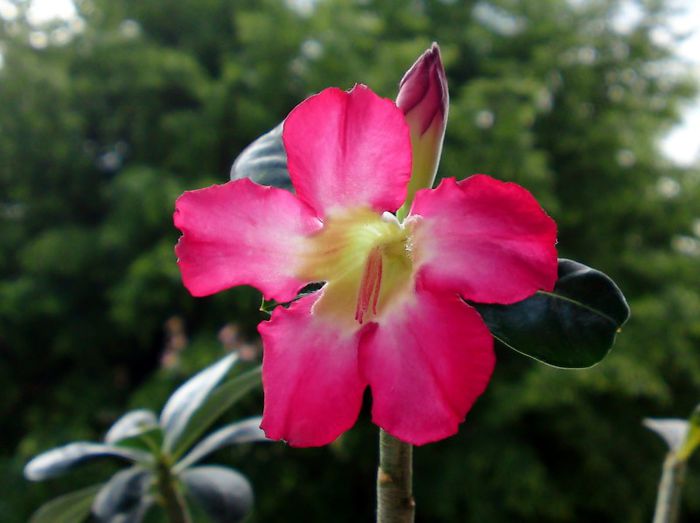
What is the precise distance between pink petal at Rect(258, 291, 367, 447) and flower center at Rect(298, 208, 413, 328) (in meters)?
0.02

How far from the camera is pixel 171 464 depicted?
1.86 feet

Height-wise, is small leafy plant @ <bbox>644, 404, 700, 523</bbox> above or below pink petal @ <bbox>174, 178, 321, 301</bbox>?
below

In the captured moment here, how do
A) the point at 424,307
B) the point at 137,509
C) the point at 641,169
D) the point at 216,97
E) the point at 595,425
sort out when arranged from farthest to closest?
the point at 641,169
the point at 216,97
the point at 595,425
the point at 137,509
the point at 424,307

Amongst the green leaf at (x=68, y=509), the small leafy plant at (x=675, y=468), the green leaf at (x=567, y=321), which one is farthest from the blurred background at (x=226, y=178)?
the green leaf at (x=567, y=321)

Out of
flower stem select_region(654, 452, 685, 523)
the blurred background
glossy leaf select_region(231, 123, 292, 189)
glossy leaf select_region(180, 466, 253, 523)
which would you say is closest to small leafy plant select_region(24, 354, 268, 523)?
glossy leaf select_region(180, 466, 253, 523)

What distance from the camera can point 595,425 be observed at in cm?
325

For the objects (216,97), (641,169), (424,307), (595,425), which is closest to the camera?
(424,307)

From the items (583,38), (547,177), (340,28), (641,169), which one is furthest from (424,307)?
(583,38)

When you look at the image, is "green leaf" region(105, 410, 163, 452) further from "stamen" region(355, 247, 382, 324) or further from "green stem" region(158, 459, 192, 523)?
"stamen" region(355, 247, 382, 324)

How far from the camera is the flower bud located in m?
0.33

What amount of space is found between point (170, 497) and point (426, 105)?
15.4 inches

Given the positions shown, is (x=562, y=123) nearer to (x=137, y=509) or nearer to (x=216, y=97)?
(x=216, y=97)

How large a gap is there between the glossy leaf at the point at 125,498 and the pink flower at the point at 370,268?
1.09ft

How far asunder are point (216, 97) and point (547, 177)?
1766 mm
